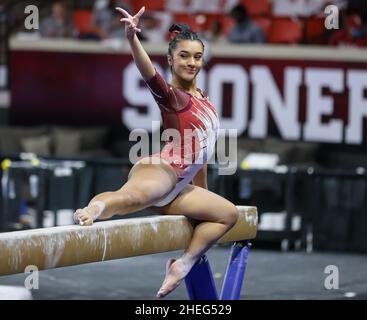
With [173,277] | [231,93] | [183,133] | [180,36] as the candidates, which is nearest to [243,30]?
[231,93]

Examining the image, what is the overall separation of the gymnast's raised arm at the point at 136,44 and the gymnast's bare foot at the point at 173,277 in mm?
942

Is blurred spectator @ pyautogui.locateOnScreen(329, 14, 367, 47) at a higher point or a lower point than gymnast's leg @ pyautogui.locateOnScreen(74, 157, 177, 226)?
higher

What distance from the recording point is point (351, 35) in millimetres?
11141

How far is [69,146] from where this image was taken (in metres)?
11.5

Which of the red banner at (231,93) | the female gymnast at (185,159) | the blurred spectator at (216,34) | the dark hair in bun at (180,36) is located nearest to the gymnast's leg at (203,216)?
the female gymnast at (185,159)

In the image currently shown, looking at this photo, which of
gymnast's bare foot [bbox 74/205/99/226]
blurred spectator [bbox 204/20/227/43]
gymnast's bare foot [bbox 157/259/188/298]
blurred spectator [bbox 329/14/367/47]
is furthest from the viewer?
blurred spectator [bbox 204/20/227/43]

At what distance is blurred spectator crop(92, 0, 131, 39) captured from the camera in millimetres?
11781

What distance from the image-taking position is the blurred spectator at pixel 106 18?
1178cm

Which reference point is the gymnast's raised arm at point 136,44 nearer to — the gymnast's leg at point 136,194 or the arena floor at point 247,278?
the gymnast's leg at point 136,194

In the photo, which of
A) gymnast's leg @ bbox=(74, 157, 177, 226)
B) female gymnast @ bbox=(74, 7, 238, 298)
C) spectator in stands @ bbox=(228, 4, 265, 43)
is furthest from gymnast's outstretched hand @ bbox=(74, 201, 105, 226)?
spectator in stands @ bbox=(228, 4, 265, 43)

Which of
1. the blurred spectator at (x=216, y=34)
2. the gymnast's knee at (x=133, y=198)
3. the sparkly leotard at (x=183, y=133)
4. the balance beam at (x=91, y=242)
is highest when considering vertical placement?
the blurred spectator at (x=216, y=34)

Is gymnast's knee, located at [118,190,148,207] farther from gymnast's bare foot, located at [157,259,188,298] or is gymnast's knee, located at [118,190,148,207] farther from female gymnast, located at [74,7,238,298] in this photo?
gymnast's bare foot, located at [157,259,188,298]

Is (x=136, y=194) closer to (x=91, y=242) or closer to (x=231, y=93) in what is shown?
(x=91, y=242)
